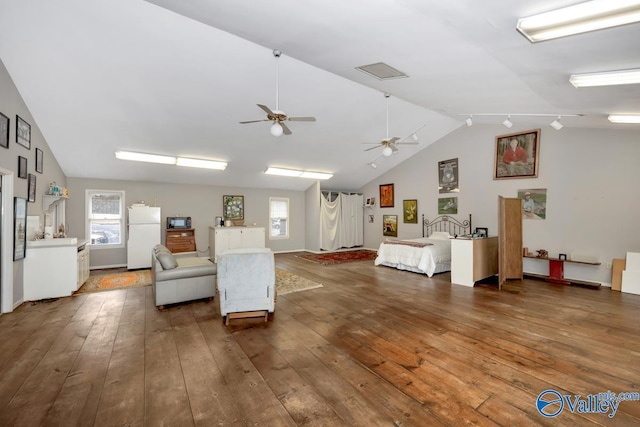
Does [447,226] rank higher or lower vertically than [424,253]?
higher

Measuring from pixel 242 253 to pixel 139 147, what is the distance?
4291 mm

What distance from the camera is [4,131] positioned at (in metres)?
3.73

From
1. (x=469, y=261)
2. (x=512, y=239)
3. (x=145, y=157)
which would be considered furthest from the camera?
(x=145, y=157)

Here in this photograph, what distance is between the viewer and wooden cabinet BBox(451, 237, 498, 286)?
541 centimetres

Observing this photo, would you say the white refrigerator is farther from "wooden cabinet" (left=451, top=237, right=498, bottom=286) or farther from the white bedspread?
"wooden cabinet" (left=451, top=237, right=498, bottom=286)

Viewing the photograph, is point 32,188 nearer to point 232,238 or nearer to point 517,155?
point 232,238

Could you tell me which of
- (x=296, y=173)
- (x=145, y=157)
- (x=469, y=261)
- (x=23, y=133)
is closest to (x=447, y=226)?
(x=469, y=261)

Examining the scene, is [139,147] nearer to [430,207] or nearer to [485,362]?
[485,362]

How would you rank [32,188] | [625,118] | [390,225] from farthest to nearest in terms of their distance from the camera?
1. [390,225]
2. [32,188]
3. [625,118]

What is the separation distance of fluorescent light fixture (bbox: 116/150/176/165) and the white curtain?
5122 mm

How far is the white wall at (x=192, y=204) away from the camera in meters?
6.99

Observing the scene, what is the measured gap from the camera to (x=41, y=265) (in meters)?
4.45

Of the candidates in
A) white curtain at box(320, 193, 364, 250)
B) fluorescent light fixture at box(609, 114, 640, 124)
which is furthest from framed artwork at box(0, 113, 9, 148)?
fluorescent light fixture at box(609, 114, 640, 124)

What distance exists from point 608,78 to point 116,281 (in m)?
8.11
